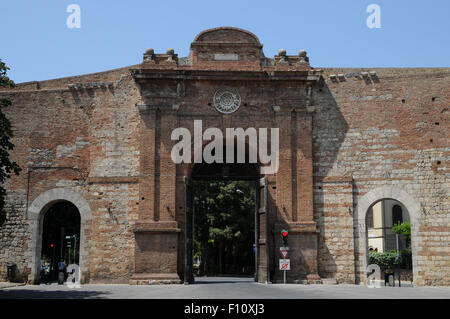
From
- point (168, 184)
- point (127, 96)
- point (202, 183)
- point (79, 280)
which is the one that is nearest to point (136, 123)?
point (127, 96)

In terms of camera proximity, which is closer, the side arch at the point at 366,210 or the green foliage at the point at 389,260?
the side arch at the point at 366,210

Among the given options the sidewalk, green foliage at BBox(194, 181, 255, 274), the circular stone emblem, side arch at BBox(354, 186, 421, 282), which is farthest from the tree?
green foliage at BBox(194, 181, 255, 274)

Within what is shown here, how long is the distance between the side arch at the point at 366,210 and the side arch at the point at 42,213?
10.7 m

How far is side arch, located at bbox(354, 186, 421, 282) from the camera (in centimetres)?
2072

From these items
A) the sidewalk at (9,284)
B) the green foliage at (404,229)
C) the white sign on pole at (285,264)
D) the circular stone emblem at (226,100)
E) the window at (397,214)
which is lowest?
the sidewalk at (9,284)

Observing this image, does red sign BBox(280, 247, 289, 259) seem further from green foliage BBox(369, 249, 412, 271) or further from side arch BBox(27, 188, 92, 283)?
green foliage BBox(369, 249, 412, 271)

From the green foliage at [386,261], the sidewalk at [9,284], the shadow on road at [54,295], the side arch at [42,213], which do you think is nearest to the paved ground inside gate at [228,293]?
the shadow on road at [54,295]

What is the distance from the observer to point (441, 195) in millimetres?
20766

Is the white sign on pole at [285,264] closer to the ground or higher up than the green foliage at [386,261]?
higher up

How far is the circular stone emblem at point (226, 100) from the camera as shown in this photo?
70.7 ft

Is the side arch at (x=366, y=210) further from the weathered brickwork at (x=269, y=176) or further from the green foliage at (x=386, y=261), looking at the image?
the green foliage at (x=386, y=261)

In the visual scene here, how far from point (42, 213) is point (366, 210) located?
13102 millimetres

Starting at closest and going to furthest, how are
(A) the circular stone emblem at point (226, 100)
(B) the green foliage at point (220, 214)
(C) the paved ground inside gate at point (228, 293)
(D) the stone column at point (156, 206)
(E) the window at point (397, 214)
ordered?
(C) the paved ground inside gate at point (228, 293)
(D) the stone column at point (156, 206)
(A) the circular stone emblem at point (226, 100)
(B) the green foliage at point (220, 214)
(E) the window at point (397, 214)

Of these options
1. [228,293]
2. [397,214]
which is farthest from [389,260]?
[228,293]
